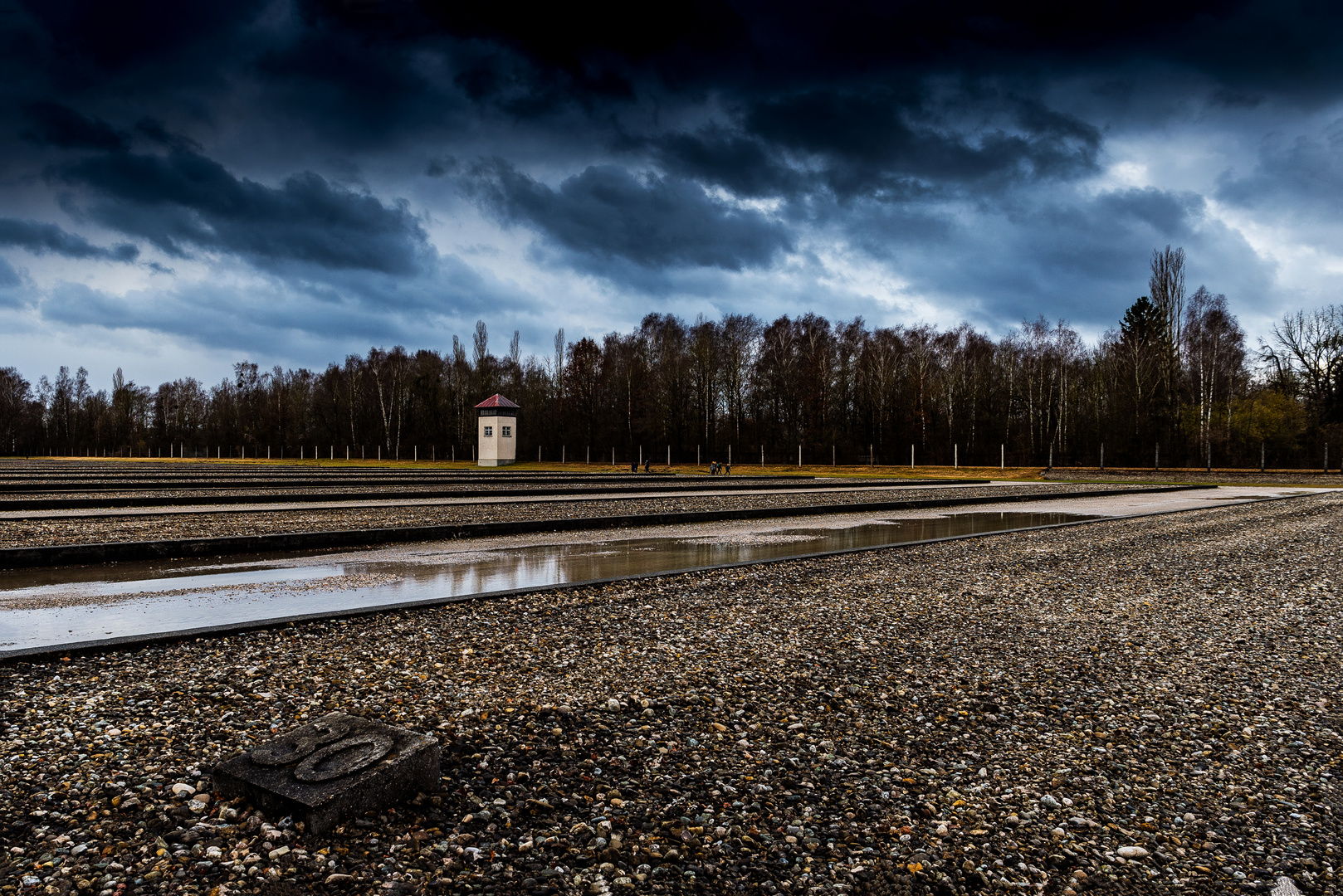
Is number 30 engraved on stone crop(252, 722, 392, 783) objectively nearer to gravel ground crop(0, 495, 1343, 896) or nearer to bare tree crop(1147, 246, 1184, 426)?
gravel ground crop(0, 495, 1343, 896)

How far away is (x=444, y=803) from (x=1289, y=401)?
179 feet

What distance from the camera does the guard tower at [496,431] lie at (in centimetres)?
5112

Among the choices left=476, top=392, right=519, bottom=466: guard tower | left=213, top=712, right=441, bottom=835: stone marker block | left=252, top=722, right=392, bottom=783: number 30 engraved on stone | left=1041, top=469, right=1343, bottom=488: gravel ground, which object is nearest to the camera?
left=213, top=712, right=441, bottom=835: stone marker block

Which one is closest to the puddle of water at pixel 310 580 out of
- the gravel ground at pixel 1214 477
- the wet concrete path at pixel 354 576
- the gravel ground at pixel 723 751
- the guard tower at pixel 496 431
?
the wet concrete path at pixel 354 576

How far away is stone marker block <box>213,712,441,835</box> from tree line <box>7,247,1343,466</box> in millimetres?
45215

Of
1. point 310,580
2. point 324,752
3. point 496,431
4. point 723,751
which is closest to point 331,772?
point 324,752

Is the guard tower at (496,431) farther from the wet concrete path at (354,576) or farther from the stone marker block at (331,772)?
the stone marker block at (331,772)

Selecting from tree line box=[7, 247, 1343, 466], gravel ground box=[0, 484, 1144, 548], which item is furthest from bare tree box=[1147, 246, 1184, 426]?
gravel ground box=[0, 484, 1144, 548]

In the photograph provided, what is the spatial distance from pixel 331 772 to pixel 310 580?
616 cm

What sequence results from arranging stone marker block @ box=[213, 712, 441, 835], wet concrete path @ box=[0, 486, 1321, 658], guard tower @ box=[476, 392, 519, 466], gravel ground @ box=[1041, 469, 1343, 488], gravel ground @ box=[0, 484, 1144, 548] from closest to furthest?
stone marker block @ box=[213, 712, 441, 835], wet concrete path @ box=[0, 486, 1321, 658], gravel ground @ box=[0, 484, 1144, 548], gravel ground @ box=[1041, 469, 1343, 488], guard tower @ box=[476, 392, 519, 466]

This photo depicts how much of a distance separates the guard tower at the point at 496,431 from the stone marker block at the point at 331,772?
4864cm

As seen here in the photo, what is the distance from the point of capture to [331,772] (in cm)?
322

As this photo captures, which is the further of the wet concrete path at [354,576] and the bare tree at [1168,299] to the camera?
the bare tree at [1168,299]

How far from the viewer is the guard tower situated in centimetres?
5112
